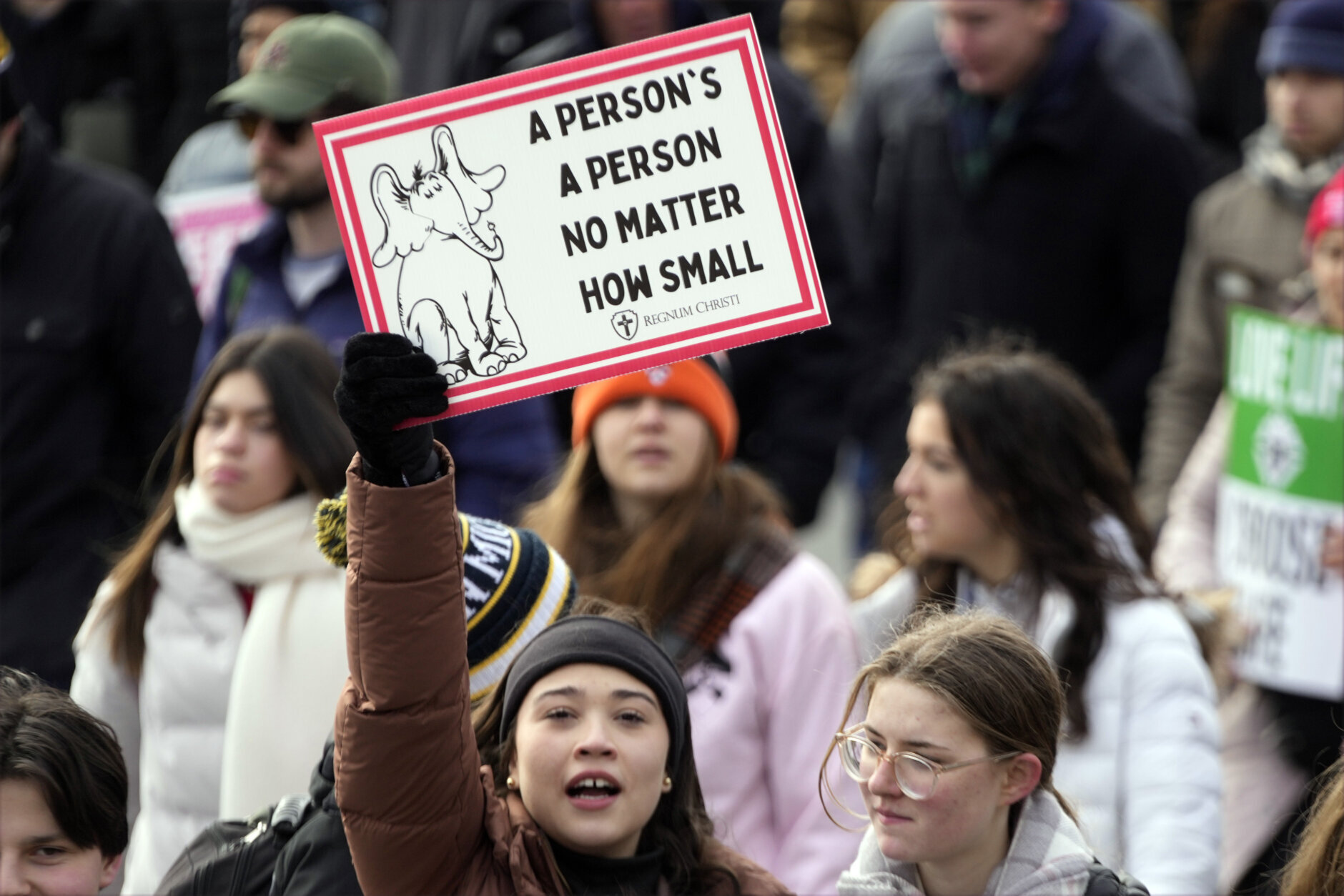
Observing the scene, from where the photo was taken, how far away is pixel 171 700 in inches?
174

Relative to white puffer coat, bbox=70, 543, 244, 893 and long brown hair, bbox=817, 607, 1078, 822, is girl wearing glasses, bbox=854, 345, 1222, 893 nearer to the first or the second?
long brown hair, bbox=817, 607, 1078, 822

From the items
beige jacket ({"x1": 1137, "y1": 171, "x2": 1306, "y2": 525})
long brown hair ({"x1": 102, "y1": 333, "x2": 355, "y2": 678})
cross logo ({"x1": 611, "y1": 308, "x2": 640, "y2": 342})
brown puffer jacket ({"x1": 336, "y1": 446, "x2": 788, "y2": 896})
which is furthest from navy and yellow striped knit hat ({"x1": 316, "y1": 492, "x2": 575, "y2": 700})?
beige jacket ({"x1": 1137, "y1": 171, "x2": 1306, "y2": 525})

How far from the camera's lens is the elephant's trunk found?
316 cm

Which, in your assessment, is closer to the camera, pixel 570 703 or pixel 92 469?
pixel 570 703

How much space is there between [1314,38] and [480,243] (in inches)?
144

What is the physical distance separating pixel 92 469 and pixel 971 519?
2557 millimetres

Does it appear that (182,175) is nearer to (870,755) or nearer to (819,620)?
(819,620)

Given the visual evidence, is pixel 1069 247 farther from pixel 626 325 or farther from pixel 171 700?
pixel 626 325

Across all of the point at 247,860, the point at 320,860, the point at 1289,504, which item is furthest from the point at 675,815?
the point at 1289,504

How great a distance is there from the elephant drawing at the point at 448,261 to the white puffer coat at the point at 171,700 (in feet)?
5.32

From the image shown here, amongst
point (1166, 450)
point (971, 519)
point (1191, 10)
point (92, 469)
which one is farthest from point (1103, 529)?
point (1191, 10)

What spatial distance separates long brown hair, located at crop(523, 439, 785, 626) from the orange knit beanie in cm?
7

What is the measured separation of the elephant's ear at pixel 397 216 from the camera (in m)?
3.13

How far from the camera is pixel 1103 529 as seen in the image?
4.63 meters
